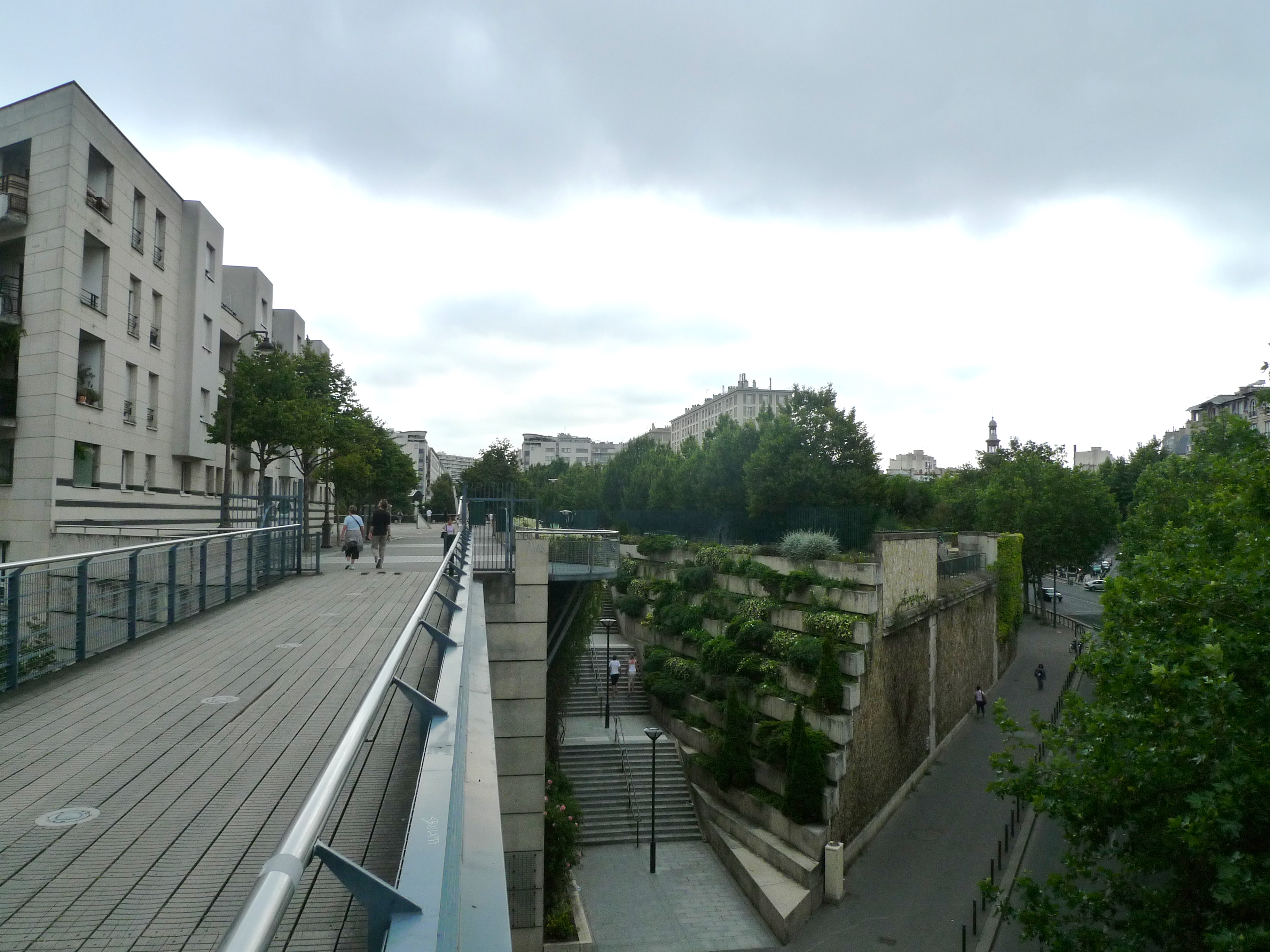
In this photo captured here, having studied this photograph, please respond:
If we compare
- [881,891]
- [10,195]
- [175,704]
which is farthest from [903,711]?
[10,195]

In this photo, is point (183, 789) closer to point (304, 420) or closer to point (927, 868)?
point (927, 868)

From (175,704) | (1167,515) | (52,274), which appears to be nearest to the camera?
(175,704)

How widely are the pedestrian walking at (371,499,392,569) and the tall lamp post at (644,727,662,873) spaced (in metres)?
7.38

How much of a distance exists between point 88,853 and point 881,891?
64.0 ft

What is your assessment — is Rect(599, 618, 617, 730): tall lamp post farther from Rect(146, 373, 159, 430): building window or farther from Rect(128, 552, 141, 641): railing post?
Rect(128, 552, 141, 641): railing post

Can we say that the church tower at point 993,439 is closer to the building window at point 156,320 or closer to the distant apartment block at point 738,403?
the distant apartment block at point 738,403

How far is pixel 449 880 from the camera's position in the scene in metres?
2.50

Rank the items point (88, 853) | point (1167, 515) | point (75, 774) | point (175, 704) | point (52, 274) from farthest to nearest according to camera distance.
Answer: point (1167, 515) → point (52, 274) → point (175, 704) → point (75, 774) → point (88, 853)

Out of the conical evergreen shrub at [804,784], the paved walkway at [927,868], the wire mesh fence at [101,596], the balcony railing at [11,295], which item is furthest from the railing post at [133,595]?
the balcony railing at [11,295]

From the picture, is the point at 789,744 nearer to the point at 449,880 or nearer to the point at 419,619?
the point at 419,619

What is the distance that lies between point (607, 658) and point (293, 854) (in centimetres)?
3114

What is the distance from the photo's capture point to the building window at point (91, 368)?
24156 millimetres

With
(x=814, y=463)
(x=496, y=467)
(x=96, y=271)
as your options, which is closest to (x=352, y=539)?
(x=96, y=271)

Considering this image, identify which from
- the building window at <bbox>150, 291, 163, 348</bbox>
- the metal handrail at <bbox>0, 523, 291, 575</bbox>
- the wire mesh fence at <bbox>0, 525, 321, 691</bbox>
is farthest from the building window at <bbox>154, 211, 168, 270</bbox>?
the metal handrail at <bbox>0, 523, 291, 575</bbox>
